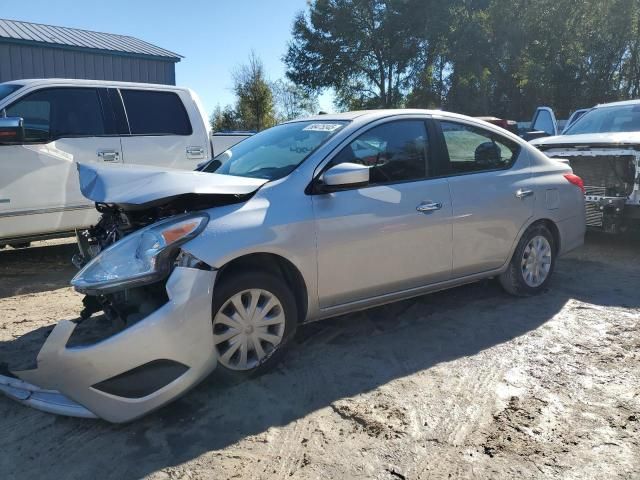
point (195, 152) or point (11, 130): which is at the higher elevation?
point (11, 130)

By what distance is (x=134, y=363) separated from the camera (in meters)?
2.81

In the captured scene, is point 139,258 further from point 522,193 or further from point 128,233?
point 522,193

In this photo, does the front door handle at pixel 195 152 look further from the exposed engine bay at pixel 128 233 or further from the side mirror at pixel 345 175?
the side mirror at pixel 345 175

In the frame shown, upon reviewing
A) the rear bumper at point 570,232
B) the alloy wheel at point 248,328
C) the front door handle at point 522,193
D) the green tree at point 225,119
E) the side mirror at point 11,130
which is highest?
the green tree at point 225,119

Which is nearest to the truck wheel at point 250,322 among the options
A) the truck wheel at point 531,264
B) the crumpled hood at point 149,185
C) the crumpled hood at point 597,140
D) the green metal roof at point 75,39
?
the crumpled hood at point 149,185

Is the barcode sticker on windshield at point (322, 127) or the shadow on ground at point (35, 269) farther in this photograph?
the shadow on ground at point (35, 269)

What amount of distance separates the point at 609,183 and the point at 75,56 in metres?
19.3

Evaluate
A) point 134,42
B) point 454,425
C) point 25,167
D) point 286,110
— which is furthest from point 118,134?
point 286,110

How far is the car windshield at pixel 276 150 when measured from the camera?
3.84 meters

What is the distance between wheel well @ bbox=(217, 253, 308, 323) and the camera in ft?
10.8

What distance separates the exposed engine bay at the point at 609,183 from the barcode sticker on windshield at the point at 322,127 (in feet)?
13.8

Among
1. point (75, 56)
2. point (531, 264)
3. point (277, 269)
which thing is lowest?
point (531, 264)

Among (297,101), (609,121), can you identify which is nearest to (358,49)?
(297,101)

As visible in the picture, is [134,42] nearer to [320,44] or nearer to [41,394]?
[320,44]
